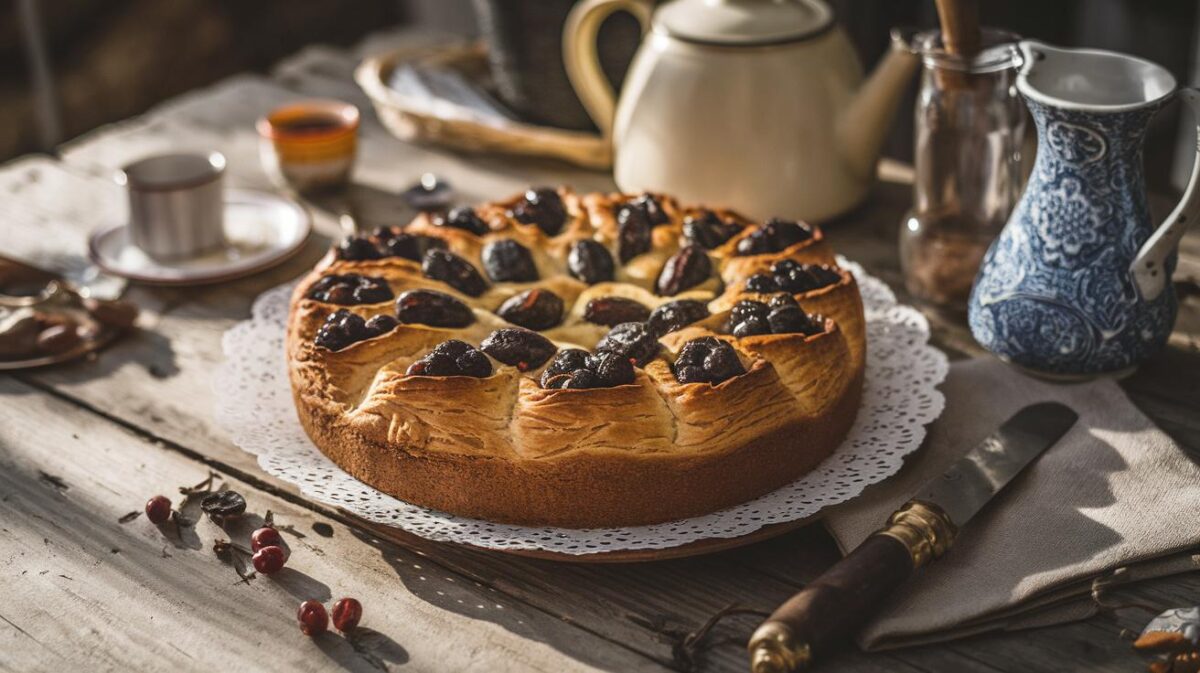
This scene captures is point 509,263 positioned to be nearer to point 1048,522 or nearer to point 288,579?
point 288,579

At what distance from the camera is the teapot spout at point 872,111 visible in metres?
1.90

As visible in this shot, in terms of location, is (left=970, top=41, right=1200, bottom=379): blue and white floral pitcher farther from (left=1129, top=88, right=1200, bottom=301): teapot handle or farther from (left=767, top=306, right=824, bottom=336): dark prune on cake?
(left=767, top=306, right=824, bottom=336): dark prune on cake

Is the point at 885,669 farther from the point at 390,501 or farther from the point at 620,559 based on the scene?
the point at 390,501

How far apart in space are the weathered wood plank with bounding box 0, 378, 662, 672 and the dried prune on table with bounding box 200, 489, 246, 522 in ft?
0.05

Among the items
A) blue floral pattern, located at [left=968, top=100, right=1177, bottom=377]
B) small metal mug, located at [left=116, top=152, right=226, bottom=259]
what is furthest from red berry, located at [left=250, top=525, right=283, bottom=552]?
blue floral pattern, located at [left=968, top=100, right=1177, bottom=377]

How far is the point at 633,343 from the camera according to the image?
1.39 meters

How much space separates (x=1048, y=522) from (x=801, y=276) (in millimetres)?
408

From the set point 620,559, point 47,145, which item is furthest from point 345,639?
point 47,145

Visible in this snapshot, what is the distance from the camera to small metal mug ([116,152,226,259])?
76.3 inches

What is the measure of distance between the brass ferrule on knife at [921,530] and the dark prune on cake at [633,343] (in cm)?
32

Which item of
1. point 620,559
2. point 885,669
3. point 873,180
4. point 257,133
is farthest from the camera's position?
point 257,133

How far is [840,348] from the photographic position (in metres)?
1.41

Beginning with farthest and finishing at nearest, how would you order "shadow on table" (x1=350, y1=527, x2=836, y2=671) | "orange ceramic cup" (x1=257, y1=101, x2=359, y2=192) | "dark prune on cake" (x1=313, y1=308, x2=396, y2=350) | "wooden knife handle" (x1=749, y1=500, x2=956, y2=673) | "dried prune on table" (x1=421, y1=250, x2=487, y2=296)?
1. "orange ceramic cup" (x1=257, y1=101, x2=359, y2=192)
2. "dried prune on table" (x1=421, y1=250, x2=487, y2=296)
3. "dark prune on cake" (x1=313, y1=308, x2=396, y2=350)
4. "shadow on table" (x1=350, y1=527, x2=836, y2=671)
5. "wooden knife handle" (x1=749, y1=500, x2=956, y2=673)

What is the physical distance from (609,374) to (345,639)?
1.23ft
